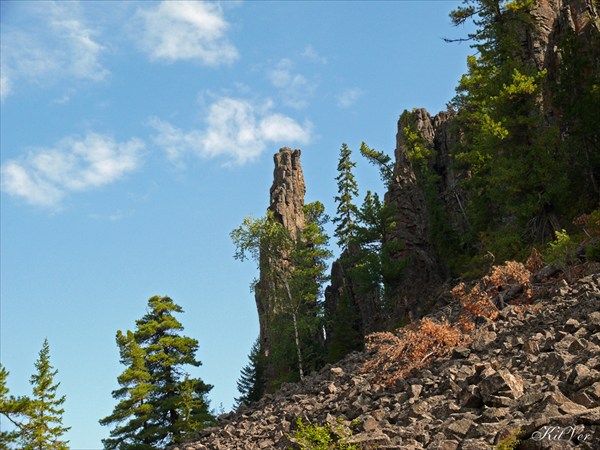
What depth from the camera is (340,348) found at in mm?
42000

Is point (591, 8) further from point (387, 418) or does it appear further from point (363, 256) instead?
point (387, 418)

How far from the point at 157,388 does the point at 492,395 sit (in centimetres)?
3032

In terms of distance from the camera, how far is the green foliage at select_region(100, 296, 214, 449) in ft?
118

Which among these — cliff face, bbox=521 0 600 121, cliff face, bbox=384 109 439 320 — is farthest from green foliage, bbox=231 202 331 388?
cliff face, bbox=521 0 600 121

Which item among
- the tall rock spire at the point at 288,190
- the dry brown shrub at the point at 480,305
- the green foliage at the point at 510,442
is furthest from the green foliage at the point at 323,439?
the tall rock spire at the point at 288,190

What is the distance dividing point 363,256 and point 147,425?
64.4ft

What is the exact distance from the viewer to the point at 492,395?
34.1 ft

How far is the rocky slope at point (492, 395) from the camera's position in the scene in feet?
28.9

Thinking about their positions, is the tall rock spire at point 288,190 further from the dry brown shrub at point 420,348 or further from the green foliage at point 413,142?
the dry brown shrub at point 420,348

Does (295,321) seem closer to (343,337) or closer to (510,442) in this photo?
(343,337)

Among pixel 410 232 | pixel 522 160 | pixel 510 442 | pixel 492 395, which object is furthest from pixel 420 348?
pixel 410 232

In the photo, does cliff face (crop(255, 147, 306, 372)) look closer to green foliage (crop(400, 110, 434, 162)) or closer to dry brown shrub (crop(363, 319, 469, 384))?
green foliage (crop(400, 110, 434, 162))

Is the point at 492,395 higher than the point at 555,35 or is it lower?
lower

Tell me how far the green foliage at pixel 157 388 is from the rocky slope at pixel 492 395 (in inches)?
680
